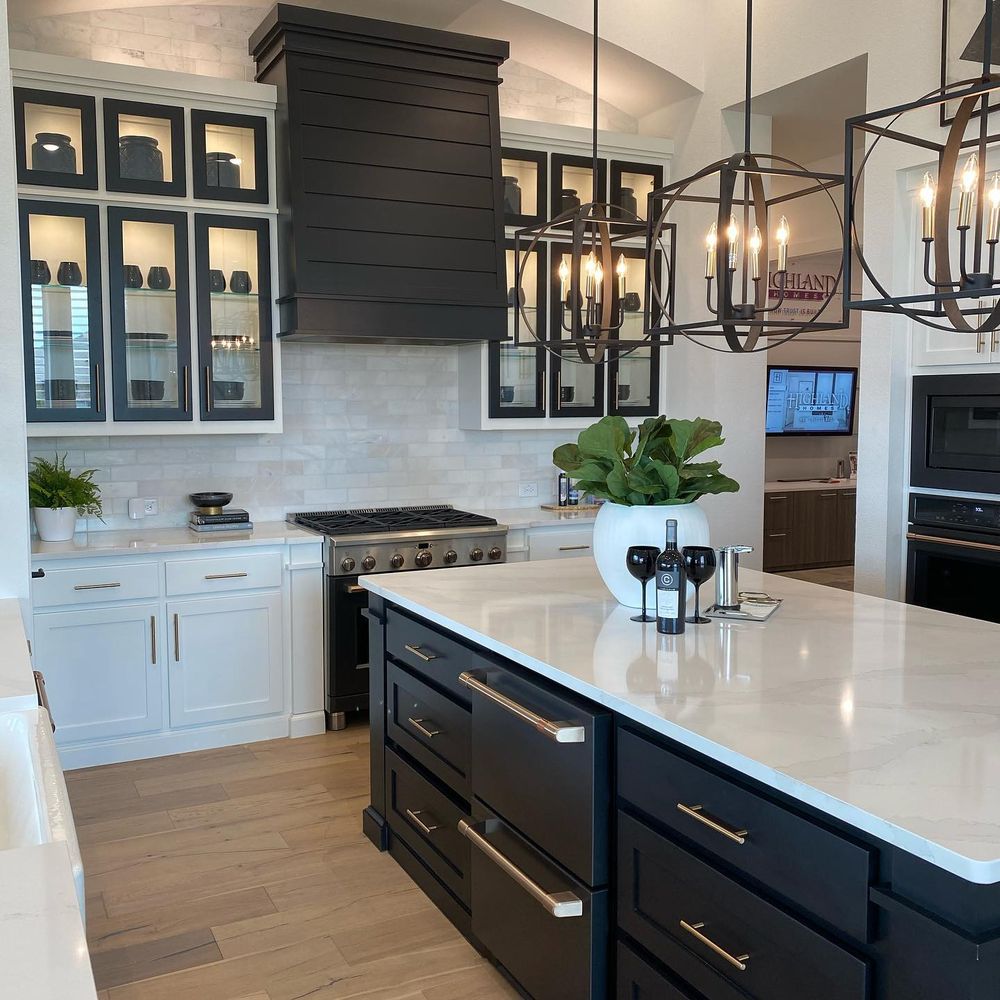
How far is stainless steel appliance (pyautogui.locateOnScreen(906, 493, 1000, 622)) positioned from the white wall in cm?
340

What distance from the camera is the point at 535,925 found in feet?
7.91

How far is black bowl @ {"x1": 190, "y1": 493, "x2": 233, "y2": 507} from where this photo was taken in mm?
4758

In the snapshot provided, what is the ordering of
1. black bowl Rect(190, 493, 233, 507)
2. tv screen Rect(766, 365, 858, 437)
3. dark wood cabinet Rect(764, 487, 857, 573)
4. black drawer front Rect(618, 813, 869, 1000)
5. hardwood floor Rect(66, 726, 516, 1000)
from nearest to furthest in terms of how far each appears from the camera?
black drawer front Rect(618, 813, 869, 1000) → hardwood floor Rect(66, 726, 516, 1000) → black bowl Rect(190, 493, 233, 507) → dark wood cabinet Rect(764, 487, 857, 573) → tv screen Rect(766, 365, 858, 437)

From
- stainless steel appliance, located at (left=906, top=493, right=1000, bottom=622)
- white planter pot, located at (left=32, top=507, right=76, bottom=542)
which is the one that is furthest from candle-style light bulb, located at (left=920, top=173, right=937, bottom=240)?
white planter pot, located at (left=32, top=507, right=76, bottom=542)

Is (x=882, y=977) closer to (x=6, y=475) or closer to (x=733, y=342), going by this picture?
(x=733, y=342)

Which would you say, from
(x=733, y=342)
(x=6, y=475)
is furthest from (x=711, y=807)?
(x=6, y=475)

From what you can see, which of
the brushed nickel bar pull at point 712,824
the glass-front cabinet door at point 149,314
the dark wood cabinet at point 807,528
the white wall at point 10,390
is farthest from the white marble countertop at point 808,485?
the brushed nickel bar pull at point 712,824

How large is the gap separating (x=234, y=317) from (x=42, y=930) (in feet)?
12.4

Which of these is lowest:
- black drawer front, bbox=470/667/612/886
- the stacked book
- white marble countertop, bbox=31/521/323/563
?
black drawer front, bbox=470/667/612/886

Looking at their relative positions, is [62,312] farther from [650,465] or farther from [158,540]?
[650,465]

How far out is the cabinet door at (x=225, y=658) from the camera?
14.4 ft

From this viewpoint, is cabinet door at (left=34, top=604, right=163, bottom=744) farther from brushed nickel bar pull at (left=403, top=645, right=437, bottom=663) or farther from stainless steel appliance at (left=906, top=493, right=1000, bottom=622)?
stainless steel appliance at (left=906, top=493, right=1000, bottom=622)

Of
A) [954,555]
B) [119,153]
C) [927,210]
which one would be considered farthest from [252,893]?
[119,153]

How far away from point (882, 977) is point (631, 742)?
67 centimetres
